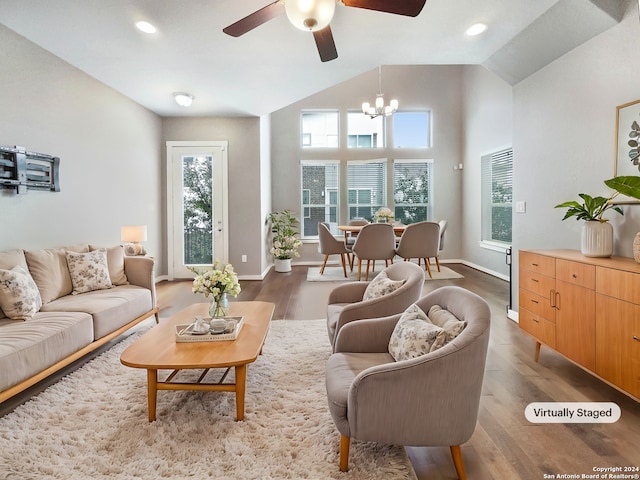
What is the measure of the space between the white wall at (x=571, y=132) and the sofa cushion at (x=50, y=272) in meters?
4.37

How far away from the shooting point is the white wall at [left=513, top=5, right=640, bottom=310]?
2504mm

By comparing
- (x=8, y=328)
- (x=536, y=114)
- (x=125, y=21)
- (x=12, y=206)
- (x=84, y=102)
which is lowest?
(x=8, y=328)

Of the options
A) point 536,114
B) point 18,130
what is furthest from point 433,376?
point 18,130

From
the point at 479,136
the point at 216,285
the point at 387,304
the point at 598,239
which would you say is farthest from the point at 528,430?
the point at 479,136

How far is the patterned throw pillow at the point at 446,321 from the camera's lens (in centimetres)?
152

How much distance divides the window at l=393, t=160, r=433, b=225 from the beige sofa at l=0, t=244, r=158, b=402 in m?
5.58

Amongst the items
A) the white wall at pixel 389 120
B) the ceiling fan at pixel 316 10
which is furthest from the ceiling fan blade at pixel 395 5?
the white wall at pixel 389 120

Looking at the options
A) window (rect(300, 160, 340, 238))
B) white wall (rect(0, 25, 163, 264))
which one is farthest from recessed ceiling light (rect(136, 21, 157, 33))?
window (rect(300, 160, 340, 238))

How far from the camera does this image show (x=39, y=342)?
2133 millimetres

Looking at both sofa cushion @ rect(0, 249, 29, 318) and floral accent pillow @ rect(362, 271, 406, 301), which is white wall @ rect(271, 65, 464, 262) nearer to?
sofa cushion @ rect(0, 249, 29, 318)

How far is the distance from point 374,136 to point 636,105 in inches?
223

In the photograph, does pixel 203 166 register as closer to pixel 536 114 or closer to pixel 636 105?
pixel 536 114

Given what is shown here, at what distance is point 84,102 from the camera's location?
3.93 metres

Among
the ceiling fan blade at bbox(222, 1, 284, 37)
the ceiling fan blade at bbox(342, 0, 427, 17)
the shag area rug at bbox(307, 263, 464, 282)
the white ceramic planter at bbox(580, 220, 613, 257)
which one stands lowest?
the shag area rug at bbox(307, 263, 464, 282)
